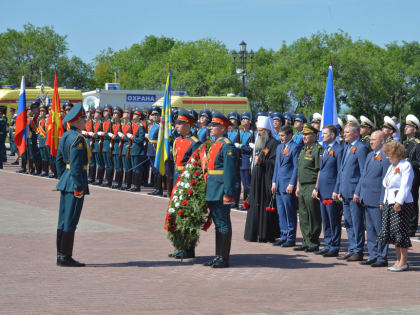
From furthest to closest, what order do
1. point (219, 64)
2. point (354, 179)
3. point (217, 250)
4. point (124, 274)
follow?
1. point (219, 64)
2. point (354, 179)
3. point (217, 250)
4. point (124, 274)

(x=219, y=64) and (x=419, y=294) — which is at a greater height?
(x=219, y=64)

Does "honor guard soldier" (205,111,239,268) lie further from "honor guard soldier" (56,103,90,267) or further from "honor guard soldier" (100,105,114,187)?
"honor guard soldier" (100,105,114,187)

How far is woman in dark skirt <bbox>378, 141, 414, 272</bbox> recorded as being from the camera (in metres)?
9.34

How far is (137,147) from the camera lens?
1897cm

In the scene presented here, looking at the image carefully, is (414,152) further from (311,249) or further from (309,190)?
(311,249)

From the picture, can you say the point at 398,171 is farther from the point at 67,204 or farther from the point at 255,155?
the point at 67,204

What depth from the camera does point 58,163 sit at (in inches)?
383

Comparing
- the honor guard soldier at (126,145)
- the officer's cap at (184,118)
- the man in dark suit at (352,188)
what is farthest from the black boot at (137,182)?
the man in dark suit at (352,188)

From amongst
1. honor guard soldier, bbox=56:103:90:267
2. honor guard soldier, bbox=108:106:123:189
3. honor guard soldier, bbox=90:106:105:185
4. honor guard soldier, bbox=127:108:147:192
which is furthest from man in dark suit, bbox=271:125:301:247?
honor guard soldier, bbox=90:106:105:185

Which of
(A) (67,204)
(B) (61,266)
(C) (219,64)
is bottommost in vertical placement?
(B) (61,266)

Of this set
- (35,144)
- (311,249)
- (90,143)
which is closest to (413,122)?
(311,249)

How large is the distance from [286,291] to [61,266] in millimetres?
2869

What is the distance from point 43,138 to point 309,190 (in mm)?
12980

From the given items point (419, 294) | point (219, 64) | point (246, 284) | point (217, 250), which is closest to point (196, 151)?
point (217, 250)
